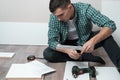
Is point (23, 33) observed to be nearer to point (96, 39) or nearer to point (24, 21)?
point (24, 21)

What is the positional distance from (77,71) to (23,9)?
1.12m

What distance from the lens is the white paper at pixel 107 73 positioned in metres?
1.74

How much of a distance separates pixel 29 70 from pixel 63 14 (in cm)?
51

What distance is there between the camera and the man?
1.75 metres

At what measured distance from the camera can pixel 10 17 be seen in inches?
104

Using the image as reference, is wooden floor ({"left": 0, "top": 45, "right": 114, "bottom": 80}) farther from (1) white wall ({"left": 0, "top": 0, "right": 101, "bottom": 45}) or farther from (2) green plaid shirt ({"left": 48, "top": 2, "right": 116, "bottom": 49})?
(2) green plaid shirt ({"left": 48, "top": 2, "right": 116, "bottom": 49})

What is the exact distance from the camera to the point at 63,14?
1.78 meters

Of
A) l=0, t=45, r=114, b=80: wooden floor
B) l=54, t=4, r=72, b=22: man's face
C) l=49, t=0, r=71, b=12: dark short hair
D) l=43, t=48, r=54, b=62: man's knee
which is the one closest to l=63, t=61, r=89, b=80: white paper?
l=0, t=45, r=114, b=80: wooden floor

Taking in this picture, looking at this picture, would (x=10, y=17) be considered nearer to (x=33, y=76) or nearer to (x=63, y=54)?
(x=63, y=54)

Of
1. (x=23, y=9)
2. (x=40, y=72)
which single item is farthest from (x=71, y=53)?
(x=23, y=9)

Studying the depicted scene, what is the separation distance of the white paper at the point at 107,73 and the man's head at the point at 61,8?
493mm

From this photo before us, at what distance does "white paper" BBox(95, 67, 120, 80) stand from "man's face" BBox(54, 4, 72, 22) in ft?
1.59

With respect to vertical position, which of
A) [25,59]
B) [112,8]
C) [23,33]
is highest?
[112,8]

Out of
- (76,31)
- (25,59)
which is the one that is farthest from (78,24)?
(25,59)
